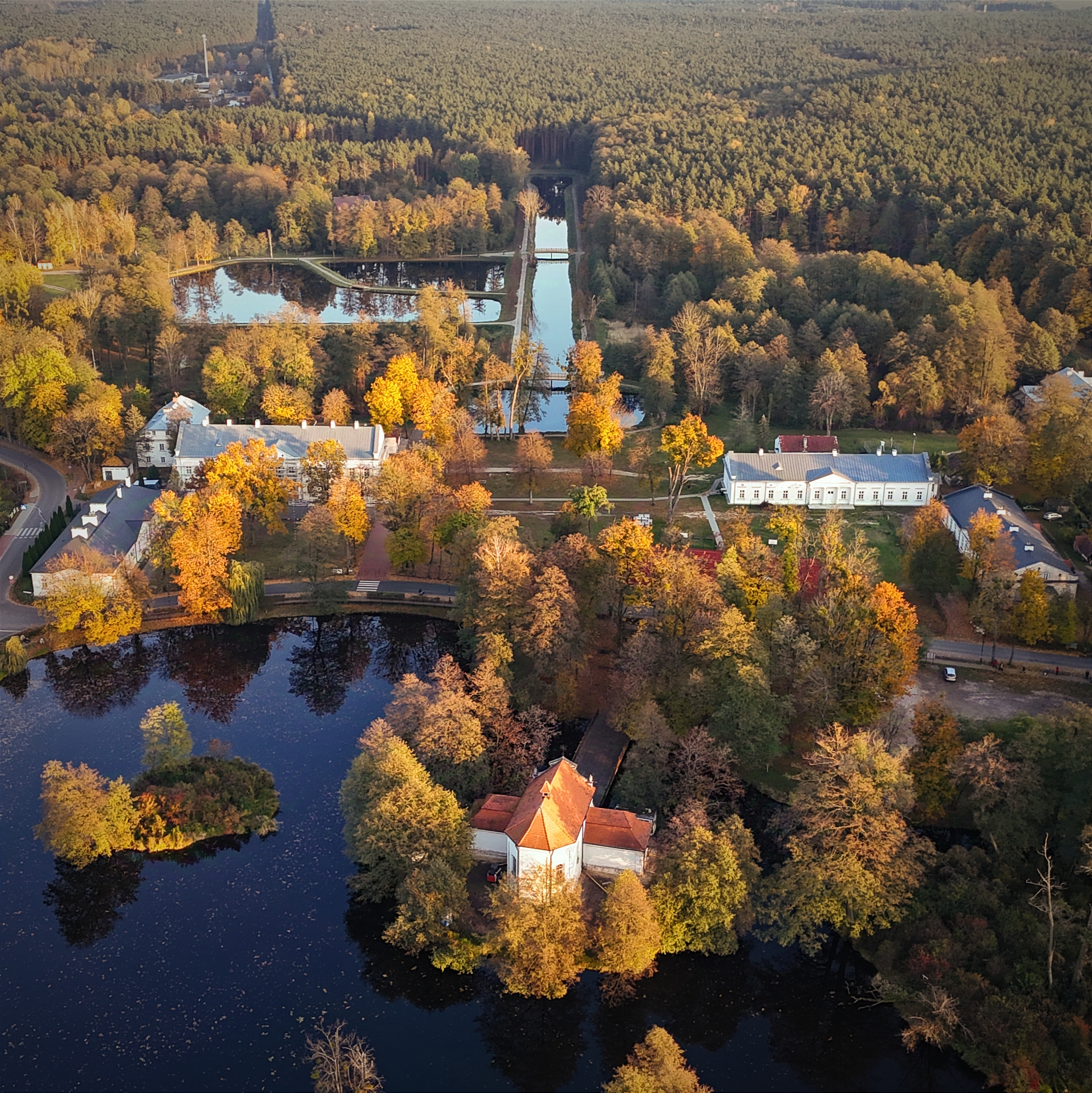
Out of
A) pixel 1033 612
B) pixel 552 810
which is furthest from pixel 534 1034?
pixel 1033 612

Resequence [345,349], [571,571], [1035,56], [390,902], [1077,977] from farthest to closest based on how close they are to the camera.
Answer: [1035,56]
[345,349]
[571,571]
[390,902]
[1077,977]

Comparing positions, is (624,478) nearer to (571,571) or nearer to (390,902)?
(571,571)

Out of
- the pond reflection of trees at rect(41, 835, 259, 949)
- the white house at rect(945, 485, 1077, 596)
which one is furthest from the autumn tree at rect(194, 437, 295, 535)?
the white house at rect(945, 485, 1077, 596)

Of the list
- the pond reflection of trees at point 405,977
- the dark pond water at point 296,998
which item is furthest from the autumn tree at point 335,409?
the pond reflection of trees at point 405,977

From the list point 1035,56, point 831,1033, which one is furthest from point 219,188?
point 831,1033

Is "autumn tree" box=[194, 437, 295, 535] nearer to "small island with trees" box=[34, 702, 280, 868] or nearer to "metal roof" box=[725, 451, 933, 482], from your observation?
"small island with trees" box=[34, 702, 280, 868]

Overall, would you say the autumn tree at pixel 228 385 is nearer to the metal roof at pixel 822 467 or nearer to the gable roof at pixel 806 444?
the metal roof at pixel 822 467
